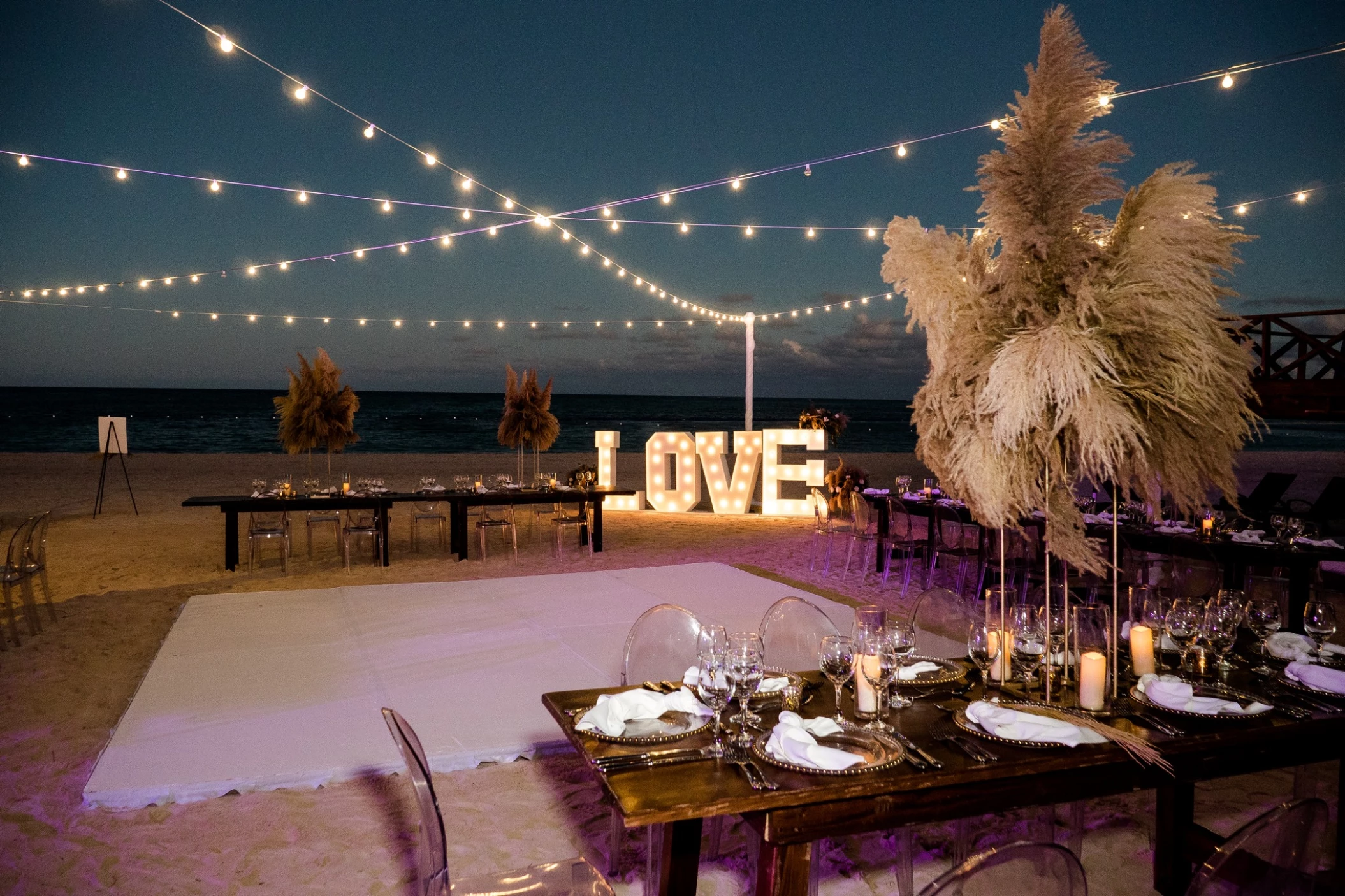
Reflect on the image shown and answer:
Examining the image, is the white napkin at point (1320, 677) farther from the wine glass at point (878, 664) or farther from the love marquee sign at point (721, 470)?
the love marquee sign at point (721, 470)

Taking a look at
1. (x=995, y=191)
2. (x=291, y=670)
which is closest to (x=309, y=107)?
(x=291, y=670)

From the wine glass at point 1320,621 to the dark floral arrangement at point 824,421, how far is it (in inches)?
401

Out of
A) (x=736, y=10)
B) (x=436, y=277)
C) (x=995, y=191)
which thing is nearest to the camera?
(x=995, y=191)

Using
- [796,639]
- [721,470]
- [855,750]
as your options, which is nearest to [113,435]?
[721,470]

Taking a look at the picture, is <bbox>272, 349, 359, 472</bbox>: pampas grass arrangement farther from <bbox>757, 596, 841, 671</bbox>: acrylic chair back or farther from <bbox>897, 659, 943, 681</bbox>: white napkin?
<bbox>897, 659, 943, 681</bbox>: white napkin

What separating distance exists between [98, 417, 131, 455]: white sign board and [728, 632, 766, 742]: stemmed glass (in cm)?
1143

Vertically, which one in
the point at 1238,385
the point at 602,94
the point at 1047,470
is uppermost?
the point at 602,94

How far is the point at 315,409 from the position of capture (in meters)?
8.70

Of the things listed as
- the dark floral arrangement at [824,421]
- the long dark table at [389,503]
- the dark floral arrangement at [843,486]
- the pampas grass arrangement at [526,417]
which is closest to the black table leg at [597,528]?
the long dark table at [389,503]

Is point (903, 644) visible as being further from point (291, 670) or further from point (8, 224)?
point (8, 224)

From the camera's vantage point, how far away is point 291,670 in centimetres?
437

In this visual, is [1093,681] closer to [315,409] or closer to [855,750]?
[855,750]

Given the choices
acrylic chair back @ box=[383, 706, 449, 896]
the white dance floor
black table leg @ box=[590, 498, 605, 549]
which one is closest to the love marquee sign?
black table leg @ box=[590, 498, 605, 549]

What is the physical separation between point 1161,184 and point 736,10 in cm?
1148
